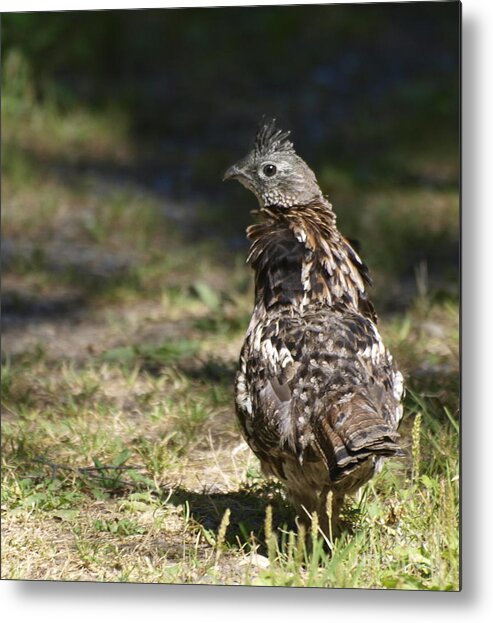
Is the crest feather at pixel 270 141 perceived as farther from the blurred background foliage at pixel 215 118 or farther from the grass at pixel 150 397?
the blurred background foliage at pixel 215 118

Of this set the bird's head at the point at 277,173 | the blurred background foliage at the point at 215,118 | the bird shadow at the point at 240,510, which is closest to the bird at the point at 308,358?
the bird's head at the point at 277,173

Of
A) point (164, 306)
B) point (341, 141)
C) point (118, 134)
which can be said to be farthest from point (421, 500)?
point (118, 134)

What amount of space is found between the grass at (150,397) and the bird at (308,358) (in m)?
0.20

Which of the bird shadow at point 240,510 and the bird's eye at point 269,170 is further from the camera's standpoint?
the bird's eye at point 269,170

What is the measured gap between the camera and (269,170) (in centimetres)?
441

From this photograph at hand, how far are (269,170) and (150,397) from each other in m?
1.33

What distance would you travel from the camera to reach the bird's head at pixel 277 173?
14.3 ft

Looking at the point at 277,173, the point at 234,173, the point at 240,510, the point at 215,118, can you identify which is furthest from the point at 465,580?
the point at 215,118

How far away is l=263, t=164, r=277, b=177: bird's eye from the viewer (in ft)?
14.4

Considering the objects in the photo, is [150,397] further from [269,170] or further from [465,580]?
[465,580]

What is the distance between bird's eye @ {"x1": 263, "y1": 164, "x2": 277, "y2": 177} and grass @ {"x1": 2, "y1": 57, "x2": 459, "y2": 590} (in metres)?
1.05

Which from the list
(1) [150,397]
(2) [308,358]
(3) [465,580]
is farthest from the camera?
(1) [150,397]

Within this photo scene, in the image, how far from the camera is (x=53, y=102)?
25.8 ft

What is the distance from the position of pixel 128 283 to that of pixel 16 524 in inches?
93.4
